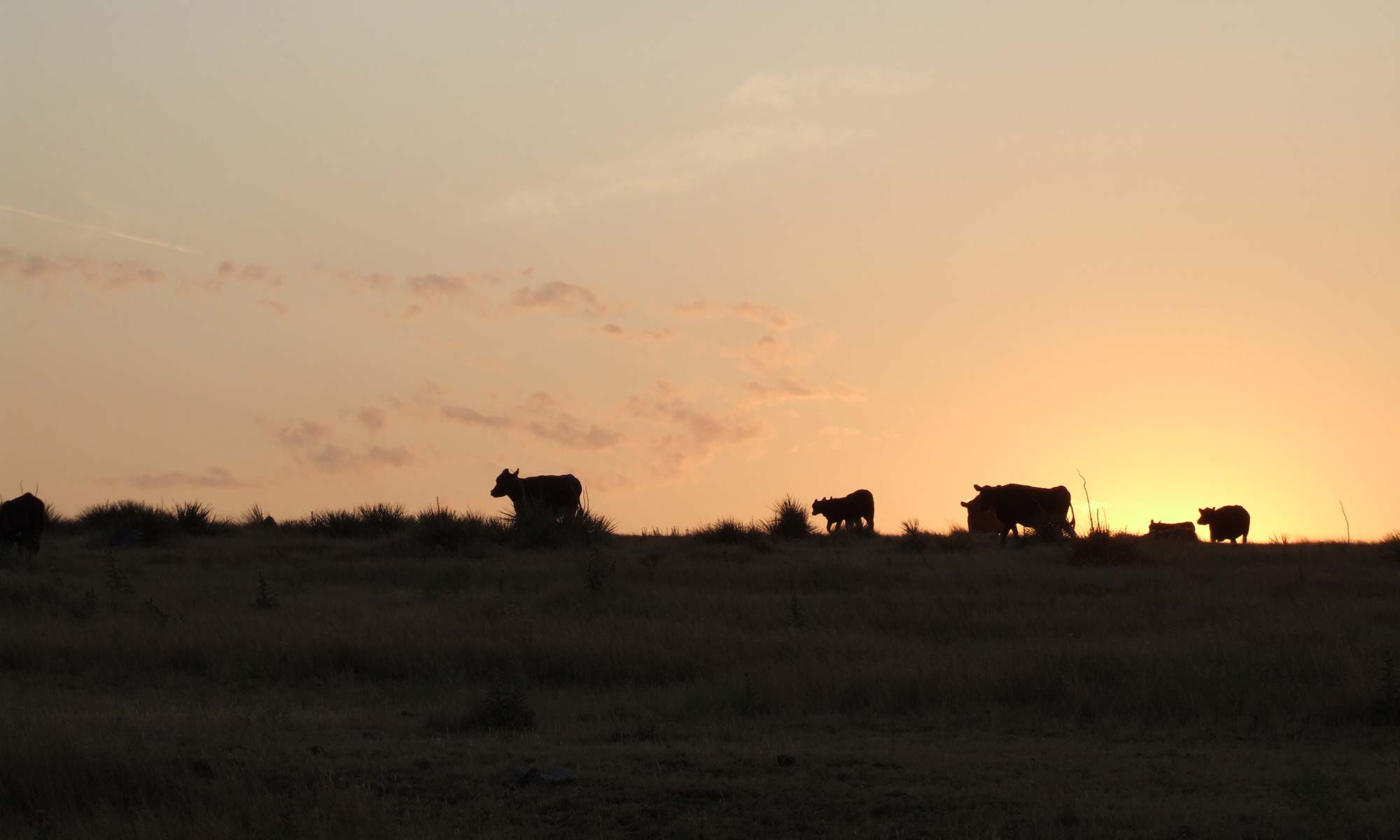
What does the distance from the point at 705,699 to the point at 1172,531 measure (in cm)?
2168

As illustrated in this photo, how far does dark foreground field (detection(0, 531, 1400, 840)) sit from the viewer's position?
8.77m

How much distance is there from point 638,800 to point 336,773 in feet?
7.57

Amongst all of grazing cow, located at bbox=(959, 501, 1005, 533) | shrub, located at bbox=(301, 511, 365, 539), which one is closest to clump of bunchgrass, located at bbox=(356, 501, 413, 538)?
shrub, located at bbox=(301, 511, 365, 539)

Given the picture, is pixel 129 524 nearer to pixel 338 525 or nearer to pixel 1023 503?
pixel 338 525

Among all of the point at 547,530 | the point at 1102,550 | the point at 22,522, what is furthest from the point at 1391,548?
the point at 22,522

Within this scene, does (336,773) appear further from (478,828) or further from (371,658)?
(371,658)

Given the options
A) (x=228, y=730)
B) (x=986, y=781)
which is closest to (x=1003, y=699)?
(x=986, y=781)

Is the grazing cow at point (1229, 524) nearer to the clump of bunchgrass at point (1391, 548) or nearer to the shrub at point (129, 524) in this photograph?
the clump of bunchgrass at point (1391, 548)

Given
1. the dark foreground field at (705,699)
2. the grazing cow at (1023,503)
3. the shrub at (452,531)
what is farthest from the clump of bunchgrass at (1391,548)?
the shrub at (452,531)

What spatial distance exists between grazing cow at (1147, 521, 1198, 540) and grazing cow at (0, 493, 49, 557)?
23701mm

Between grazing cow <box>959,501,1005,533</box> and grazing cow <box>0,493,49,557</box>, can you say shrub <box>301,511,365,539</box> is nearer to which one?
grazing cow <box>0,493,49,557</box>

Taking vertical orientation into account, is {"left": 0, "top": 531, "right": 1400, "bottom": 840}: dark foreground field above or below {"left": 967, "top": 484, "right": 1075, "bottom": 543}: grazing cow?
below

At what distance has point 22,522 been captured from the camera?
2611cm

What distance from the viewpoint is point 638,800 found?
8.98m
